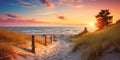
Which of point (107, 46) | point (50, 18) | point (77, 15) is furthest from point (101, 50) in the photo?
point (50, 18)

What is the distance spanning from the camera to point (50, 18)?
857cm

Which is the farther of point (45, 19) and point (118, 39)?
point (45, 19)

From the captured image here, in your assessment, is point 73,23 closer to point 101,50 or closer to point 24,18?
point 24,18

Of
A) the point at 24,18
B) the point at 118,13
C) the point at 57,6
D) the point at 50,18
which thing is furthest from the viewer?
the point at 24,18

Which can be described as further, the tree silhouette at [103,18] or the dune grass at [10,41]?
the tree silhouette at [103,18]

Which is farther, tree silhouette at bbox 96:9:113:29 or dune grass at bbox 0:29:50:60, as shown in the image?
tree silhouette at bbox 96:9:113:29

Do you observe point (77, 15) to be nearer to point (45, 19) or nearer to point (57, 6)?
point (57, 6)

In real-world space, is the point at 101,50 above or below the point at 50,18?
below

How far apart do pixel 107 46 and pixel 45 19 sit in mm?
5617

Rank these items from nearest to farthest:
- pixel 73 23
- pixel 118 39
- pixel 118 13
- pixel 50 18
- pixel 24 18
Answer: pixel 118 39, pixel 118 13, pixel 73 23, pixel 50 18, pixel 24 18

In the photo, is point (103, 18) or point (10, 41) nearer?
point (10, 41)

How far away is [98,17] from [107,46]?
4.55 metres

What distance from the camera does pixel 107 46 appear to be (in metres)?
3.59

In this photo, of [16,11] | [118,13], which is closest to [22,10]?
[16,11]
